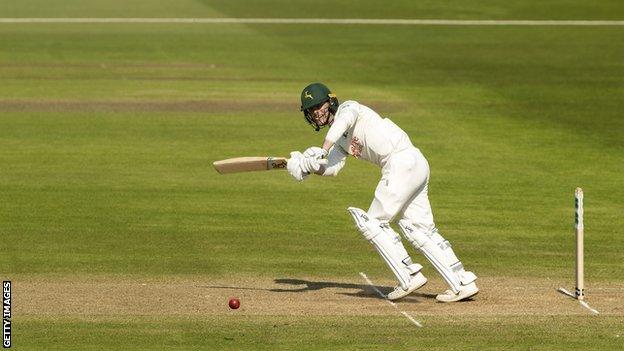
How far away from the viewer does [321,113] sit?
13758mm

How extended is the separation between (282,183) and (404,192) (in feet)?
27.8

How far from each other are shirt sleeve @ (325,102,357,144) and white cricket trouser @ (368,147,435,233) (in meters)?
0.54

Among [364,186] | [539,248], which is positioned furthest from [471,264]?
[364,186]

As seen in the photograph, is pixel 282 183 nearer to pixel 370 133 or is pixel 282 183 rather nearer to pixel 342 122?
pixel 370 133

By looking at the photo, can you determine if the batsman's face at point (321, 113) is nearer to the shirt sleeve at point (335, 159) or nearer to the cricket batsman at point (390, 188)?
the cricket batsman at point (390, 188)

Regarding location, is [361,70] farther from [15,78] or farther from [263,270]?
[263,270]

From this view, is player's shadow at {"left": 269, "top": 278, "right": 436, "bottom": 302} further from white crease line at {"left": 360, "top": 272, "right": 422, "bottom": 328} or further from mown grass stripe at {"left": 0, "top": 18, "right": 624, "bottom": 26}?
mown grass stripe at {"left": 0, "top": 18, "right": 624, "bottom": 26}

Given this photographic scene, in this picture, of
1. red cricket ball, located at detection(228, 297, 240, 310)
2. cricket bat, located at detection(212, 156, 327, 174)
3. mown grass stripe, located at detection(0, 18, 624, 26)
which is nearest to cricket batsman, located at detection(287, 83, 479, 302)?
cricket bat, located at detection(212, 156, 327, 174)

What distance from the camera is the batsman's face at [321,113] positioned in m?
13.7

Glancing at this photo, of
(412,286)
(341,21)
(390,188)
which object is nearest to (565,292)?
(412,286)

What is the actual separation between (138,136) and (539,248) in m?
10.7

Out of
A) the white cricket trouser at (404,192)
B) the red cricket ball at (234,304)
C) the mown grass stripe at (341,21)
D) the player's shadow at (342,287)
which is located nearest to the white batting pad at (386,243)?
the white cricket trouser at (404,192)

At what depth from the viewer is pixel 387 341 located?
473 inches

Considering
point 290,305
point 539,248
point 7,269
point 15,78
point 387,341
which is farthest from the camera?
point 15,78
